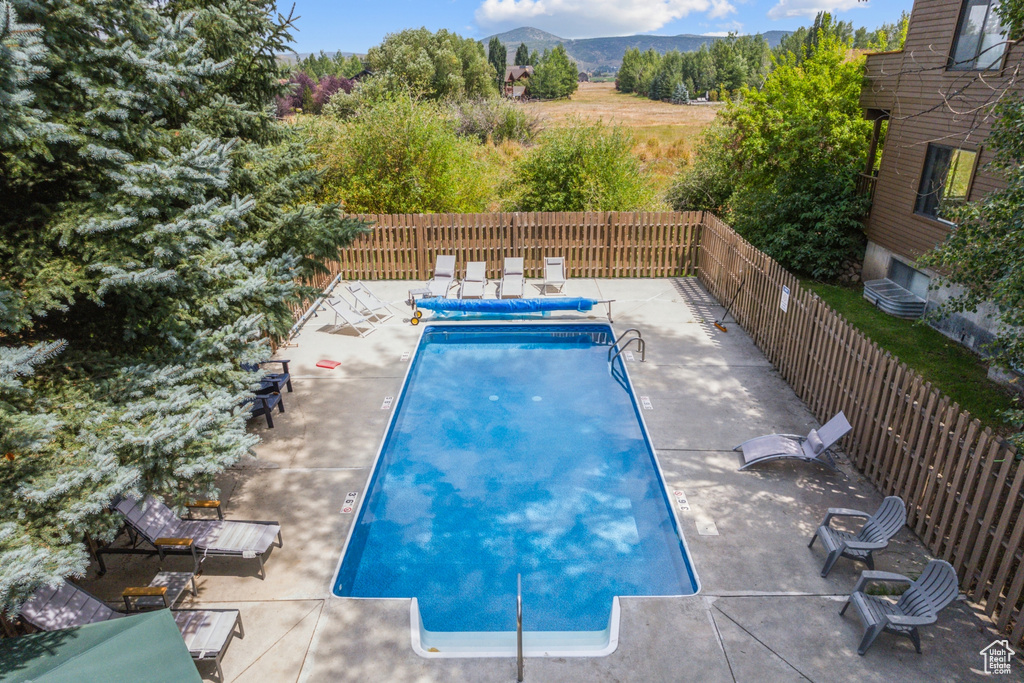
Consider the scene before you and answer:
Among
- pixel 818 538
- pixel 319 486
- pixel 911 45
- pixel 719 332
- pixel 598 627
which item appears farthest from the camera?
→ pixel 911 45

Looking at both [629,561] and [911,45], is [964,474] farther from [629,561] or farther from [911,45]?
[911,45]

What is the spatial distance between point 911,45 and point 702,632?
48.4ft

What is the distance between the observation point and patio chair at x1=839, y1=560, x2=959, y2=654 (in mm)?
5383

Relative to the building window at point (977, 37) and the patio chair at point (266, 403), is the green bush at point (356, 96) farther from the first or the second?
the patio chair at point (266, 403)

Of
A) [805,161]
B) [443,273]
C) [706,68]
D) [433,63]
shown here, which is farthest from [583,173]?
[706,68]

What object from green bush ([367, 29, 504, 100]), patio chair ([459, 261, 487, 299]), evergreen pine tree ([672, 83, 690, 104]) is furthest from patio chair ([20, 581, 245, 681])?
evergreen pine tree ([672, 83, 690, 104])

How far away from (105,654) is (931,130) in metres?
16.7

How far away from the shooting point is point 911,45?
1410cm

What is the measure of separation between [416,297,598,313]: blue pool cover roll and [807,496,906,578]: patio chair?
25.5 ft

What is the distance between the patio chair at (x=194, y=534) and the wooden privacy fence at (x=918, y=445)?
23.9ft

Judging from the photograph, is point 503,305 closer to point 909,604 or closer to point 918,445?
point 918,445

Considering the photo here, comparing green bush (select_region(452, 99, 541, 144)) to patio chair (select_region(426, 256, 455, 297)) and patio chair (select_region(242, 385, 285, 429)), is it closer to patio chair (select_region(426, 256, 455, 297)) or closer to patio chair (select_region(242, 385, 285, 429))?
patio chair (select_region(426, 256, 455, 297))

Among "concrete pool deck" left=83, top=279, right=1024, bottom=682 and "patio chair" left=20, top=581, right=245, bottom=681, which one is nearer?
"patio chair" left=20, top=581, right=245, bottom=681

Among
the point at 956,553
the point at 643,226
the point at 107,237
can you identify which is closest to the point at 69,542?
the point at 107,237
